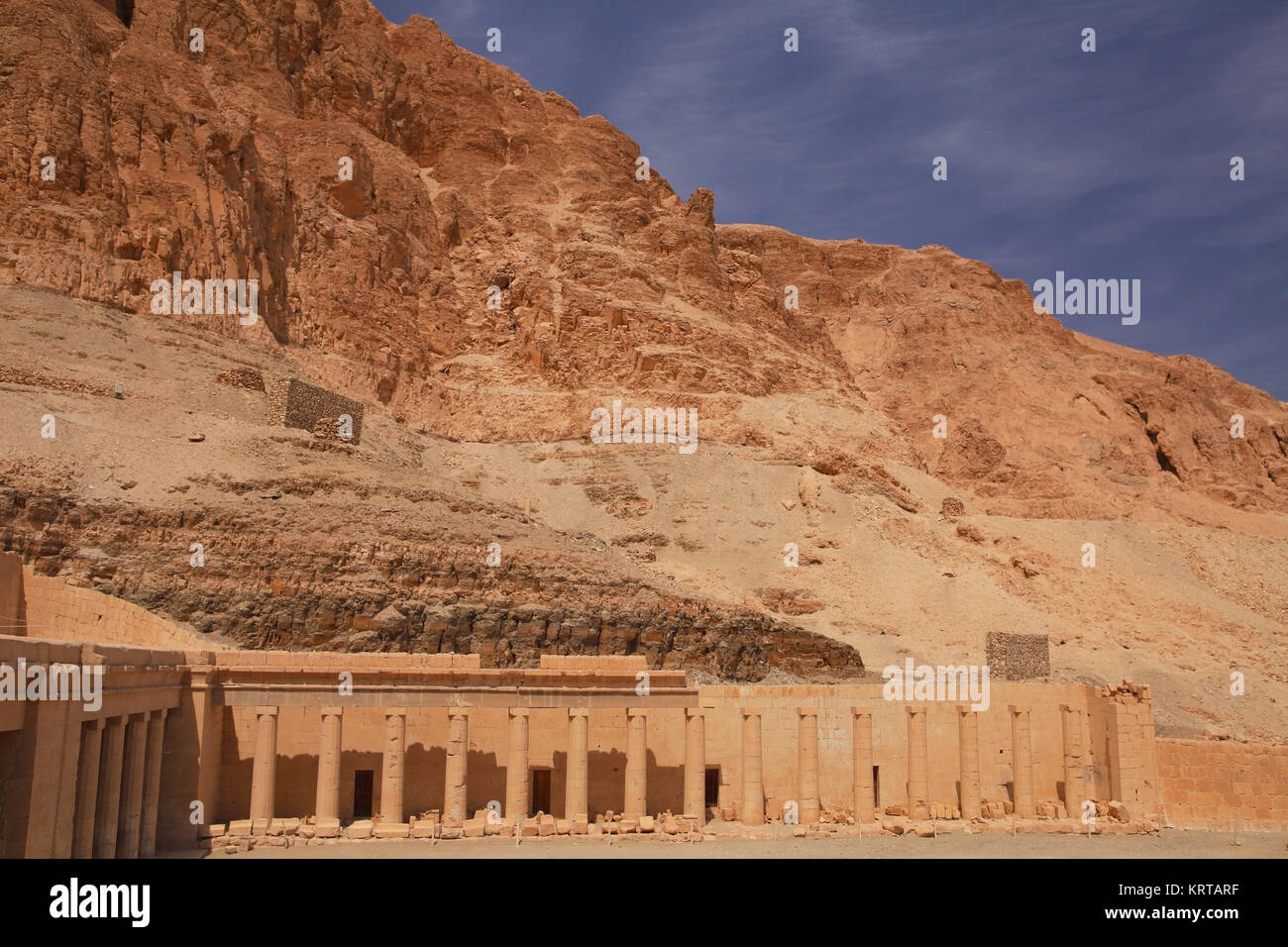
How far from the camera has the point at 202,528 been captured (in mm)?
37500

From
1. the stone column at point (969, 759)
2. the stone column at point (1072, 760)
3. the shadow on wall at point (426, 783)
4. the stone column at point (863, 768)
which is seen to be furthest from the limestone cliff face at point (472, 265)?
the stone column at point (863, 768)

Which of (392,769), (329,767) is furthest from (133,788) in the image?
(392,769)

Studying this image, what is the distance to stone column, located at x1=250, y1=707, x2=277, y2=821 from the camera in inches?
1061

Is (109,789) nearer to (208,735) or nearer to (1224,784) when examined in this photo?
(208,735)

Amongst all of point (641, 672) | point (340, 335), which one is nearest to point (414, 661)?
point (641, 672)

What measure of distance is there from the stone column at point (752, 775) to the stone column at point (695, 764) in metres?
1.02

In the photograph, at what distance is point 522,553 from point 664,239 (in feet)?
213

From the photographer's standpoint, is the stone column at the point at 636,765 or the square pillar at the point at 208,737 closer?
the square pillar at the point at 208,737

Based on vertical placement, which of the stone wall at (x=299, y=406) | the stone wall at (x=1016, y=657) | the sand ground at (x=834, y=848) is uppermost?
the stone wall at (x=299, y=406)

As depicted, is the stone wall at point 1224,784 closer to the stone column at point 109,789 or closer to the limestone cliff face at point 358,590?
the limestone cliff face at point 358,590

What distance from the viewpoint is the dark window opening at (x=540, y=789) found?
30719mm

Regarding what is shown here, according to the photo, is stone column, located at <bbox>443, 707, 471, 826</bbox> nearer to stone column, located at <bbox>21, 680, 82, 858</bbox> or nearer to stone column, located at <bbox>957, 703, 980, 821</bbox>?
stone column, located at <bbox>21, 680, 82, 858</bbox>

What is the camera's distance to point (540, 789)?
30.9 meters

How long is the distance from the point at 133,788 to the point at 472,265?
80.0 m
